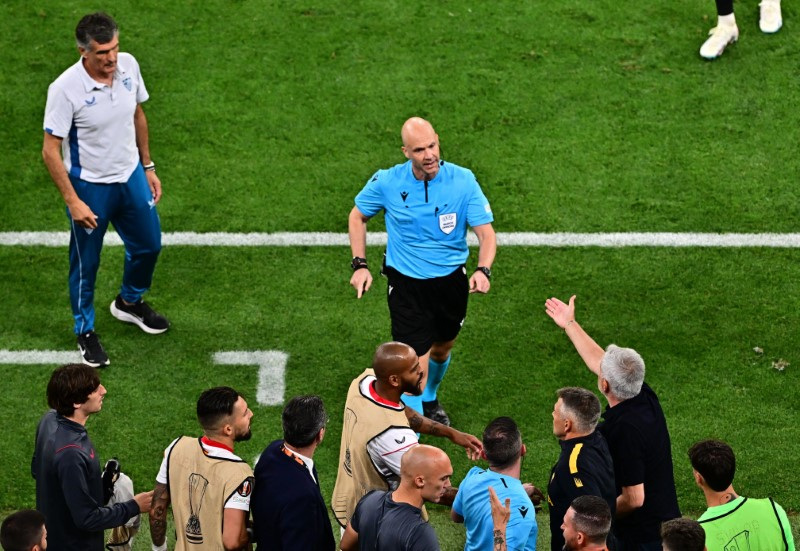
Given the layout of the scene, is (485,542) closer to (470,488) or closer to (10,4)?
(470,488)

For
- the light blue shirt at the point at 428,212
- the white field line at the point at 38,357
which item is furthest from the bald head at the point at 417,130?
the white field line at the point at 38,357

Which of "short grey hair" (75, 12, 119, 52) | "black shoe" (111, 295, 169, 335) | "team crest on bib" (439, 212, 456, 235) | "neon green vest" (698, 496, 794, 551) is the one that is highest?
"short grey hair" (75, 12, 119, 52)

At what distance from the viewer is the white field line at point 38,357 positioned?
8.00 meters

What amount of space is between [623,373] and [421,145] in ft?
6.19

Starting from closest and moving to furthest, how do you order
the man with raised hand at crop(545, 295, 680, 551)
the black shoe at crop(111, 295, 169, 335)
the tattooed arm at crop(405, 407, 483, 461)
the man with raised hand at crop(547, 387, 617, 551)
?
1. the man with raised hand at crop(547, 387, 617, 551)
2. the man with raised hand at crop(545, 295, 680, 551)
3. the tattooed arm at crop(405, 407, 483, 461)
4. the black shoe at crop(111, 295, 169, 335)

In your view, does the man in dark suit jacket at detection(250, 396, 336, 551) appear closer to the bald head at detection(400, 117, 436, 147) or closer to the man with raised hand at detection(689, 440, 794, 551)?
the man with raised hand at detection(689, 440, 794, 551)

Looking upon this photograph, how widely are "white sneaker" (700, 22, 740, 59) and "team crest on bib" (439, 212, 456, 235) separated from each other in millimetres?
4385

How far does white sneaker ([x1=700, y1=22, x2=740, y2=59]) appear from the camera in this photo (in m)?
10.3

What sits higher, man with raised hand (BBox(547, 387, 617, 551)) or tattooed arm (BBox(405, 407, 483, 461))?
man with raised hand (BBox(547, 387, 617, 551))

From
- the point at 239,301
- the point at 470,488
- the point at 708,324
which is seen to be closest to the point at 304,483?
the point at 470,488

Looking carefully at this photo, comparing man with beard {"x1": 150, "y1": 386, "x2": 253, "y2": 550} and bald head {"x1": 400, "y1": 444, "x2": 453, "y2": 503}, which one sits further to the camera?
man with beard {"x1": 150, "y1": 386, "x2": 253, "y2": 550}

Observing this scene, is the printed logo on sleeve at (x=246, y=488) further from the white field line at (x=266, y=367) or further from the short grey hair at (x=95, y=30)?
the short grey hair at (x=95, y=30)

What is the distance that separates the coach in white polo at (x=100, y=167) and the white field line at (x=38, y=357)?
106mm

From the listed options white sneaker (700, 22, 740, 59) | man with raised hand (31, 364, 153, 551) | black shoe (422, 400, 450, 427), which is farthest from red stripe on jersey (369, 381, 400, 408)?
white sneaker (700, 22, 740, 59)
